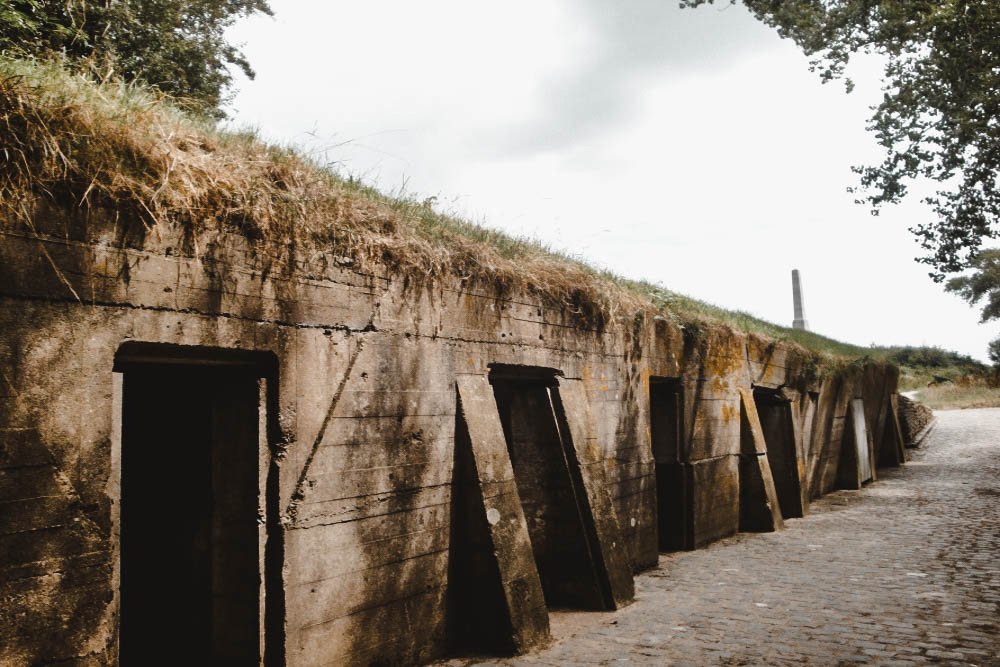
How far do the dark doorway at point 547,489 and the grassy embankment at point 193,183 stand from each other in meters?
1.08

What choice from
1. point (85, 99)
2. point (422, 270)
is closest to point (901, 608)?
point (422, 270)

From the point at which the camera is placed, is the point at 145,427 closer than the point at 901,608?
Yes

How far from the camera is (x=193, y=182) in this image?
169 inches

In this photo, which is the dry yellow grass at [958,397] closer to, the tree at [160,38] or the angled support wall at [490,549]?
the tree at [160,38]

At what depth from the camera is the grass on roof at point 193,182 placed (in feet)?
12.0

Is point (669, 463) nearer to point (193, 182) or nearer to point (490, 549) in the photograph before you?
point (490, 549)

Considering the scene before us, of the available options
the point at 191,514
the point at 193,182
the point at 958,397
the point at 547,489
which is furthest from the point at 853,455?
the point at 958,397

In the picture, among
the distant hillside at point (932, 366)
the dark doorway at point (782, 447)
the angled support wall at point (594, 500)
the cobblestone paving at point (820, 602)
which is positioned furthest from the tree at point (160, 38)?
the distant hillside at point (932, 366)

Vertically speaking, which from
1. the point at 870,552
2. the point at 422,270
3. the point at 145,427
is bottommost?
the point at 870,552

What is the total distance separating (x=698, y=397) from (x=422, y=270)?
5.91m

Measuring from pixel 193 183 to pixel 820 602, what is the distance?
6400 millimetres

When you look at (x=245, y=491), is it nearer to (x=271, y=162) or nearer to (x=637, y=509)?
(x=271, y=162)

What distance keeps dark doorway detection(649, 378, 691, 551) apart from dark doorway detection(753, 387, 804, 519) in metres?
3.55

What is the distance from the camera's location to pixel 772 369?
12945 mm
